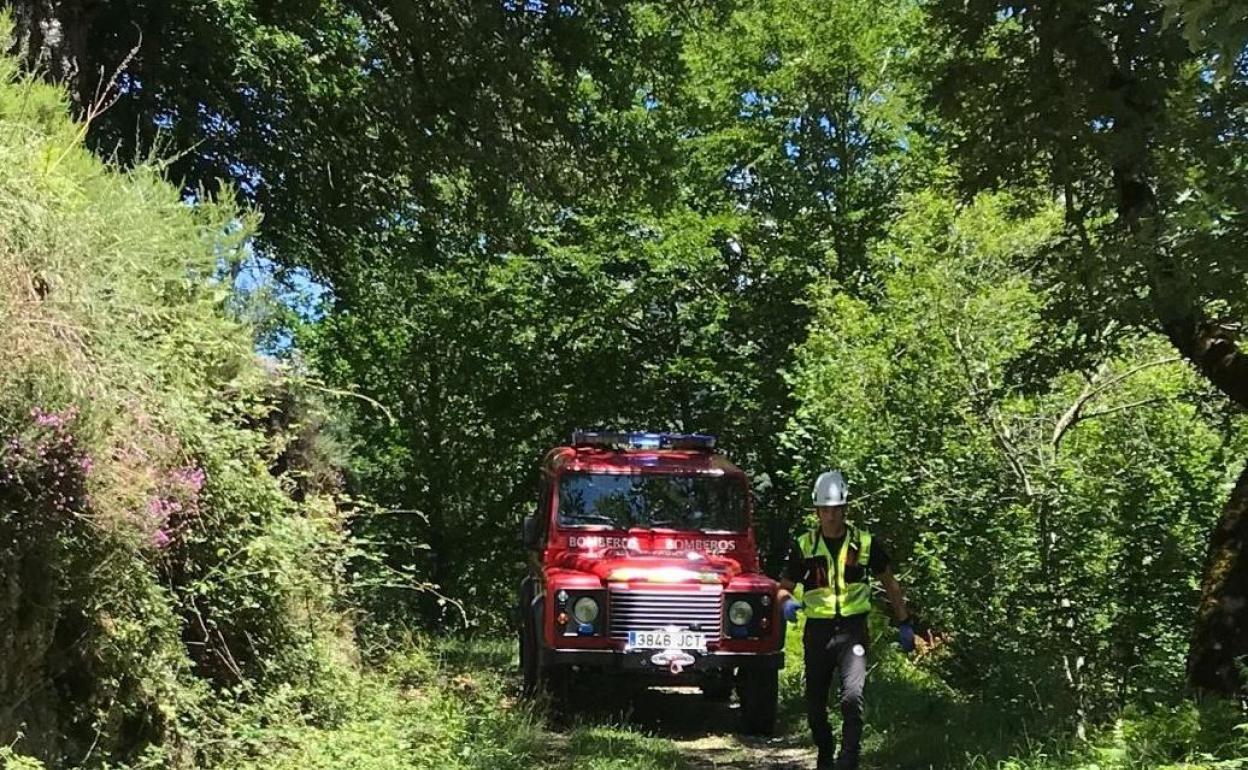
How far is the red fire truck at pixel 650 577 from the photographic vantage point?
8359 mm

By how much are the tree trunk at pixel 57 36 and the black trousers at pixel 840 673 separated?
6.41 meters

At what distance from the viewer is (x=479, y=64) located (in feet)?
35.8

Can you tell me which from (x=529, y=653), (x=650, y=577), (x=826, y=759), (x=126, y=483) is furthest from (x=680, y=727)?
(x=126, y=483)

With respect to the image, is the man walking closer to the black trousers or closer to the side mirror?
the black trousers

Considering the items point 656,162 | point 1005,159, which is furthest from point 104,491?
point 656,162

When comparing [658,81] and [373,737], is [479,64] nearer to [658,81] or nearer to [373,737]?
[658,81]

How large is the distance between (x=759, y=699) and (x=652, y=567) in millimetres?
1362

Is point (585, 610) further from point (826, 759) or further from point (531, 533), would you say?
point (826, 759)

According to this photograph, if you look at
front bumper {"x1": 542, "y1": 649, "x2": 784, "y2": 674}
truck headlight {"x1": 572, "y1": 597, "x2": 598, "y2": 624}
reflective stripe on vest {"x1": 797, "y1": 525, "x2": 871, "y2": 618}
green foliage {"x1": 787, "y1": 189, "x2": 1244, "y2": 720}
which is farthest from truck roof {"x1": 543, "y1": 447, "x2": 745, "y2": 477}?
reflective stripe on vest {"x1": 797, "y1": 525, "x2": 871, "y2": 618}

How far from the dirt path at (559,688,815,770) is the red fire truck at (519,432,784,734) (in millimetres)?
251

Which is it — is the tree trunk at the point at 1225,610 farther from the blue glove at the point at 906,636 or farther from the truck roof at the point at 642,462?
the truck roof at the point at 642,462

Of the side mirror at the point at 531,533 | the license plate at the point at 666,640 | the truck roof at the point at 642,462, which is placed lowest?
the license plate at the point at 666,640

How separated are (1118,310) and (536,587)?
5492mm

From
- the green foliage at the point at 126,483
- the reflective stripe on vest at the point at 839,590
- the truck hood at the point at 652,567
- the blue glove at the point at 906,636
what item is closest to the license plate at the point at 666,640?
the truck hood at the point at 652,567
